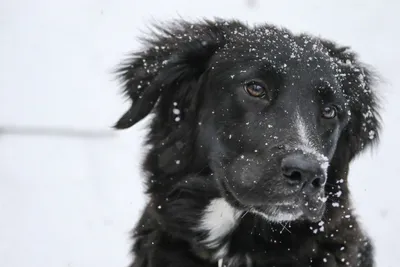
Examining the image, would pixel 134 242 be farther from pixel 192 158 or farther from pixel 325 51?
pixel 325 51

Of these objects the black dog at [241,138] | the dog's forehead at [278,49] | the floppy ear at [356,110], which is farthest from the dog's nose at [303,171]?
the floppy ear at [356,110]

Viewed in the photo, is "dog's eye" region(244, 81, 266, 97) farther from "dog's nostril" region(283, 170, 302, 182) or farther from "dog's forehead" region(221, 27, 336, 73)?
"dog's nostril" region(283, 170, 302, 182)

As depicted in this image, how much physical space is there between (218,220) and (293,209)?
616 millimetres

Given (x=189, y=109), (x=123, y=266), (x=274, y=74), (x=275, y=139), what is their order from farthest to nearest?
(x=123, y=266) → (x=189, y=109) → (x=274, y=74) → (x=275, y=139)

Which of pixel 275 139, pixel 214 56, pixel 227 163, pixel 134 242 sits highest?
pixel 214 56

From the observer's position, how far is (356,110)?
14.2 ft

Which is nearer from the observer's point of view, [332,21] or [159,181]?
[159,181]

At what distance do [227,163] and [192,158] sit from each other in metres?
0.32

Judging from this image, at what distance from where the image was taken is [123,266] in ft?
19.6

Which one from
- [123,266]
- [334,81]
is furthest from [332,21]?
[334,81]

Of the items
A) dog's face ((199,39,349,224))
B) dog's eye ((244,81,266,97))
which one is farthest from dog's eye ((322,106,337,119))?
dog's eye ((244,81,266,97))

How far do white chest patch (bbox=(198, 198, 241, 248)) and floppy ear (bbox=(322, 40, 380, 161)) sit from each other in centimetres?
84

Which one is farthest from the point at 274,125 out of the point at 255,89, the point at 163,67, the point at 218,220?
the point at 163,67

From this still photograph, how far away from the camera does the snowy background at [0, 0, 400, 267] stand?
6273 millimetres
